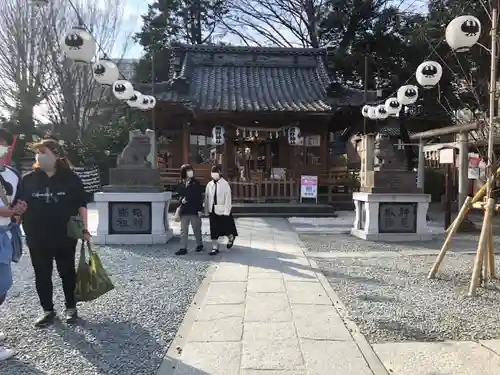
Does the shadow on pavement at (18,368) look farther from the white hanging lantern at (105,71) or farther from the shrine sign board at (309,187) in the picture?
the shrine sign board at (309,187)

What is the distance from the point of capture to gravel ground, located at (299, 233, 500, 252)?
8539mm

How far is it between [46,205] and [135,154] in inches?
215

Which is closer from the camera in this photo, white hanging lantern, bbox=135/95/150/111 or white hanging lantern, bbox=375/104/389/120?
white hanging lantern, bbox=375/104/389/120

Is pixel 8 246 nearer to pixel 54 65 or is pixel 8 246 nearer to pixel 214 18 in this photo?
pixel 54 65

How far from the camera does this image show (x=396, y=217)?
9.63 m

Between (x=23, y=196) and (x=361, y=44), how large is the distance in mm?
19146

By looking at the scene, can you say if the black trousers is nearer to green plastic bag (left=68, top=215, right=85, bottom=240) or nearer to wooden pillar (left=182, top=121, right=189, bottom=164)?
green plastic bag (left=68, top=215, right=85, bottom=240)

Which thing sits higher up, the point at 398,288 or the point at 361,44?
the point at 361,44

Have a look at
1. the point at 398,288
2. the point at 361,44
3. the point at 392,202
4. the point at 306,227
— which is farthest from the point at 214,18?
the point at 398,288

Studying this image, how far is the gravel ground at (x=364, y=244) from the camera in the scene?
8.54m

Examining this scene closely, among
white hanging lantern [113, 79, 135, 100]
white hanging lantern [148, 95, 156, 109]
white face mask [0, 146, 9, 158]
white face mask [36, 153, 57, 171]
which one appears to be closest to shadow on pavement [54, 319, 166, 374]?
white face mask [36, 153, 57, 171]

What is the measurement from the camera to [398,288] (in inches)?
218

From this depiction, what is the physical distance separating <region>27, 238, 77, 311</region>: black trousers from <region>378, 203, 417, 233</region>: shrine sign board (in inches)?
284

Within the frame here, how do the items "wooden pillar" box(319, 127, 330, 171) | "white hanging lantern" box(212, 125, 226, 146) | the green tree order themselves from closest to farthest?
"white hanging lantern" box(212, 125, 226, 146)
"wooden pillar" box(319, 127, 330, 171)
the green tree
